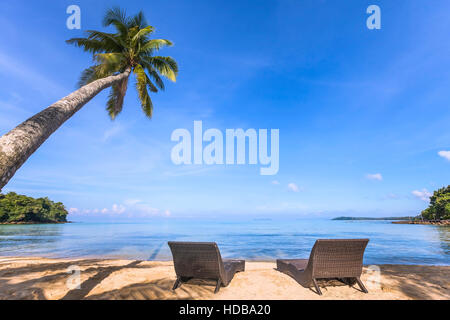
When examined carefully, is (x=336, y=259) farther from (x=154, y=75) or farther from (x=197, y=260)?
(x=154, y=75)

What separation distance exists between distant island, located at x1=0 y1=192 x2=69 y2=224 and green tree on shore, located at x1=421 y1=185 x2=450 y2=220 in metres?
107

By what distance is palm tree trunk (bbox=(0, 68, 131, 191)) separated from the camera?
276 cm

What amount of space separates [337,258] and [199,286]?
2.62 m

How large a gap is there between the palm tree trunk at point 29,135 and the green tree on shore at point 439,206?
7535 cm

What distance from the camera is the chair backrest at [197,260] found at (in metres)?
3.91

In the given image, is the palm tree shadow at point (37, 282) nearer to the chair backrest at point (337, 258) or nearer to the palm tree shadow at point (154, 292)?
the palm tree shadow at point (154, 292)

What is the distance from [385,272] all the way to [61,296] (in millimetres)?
7187

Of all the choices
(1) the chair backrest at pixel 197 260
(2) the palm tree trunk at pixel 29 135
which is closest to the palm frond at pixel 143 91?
(2) the palm tree trunk at pixel 29 135

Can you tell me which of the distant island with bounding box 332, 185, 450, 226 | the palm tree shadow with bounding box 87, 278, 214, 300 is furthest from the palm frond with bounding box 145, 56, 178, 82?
the distant island with bounding box 332, 185, 450, 226

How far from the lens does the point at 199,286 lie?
4348 mm

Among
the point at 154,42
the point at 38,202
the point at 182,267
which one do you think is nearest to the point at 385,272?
the point at 182,267

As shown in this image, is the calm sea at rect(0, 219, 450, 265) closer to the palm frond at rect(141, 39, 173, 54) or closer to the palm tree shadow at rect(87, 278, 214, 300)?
the palm tree shadow at rect(87, 278, 214, 300)
